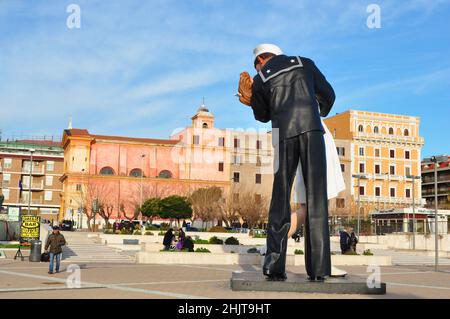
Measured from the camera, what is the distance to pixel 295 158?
33.8ft

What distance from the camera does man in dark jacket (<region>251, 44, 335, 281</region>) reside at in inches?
394

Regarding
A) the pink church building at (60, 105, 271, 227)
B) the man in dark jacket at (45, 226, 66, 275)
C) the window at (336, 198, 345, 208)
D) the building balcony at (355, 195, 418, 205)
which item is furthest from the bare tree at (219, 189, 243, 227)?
the man in dark jacket at (45, 226, 66, 275)

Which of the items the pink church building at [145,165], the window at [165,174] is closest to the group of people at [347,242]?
the pink church building at [145,165]

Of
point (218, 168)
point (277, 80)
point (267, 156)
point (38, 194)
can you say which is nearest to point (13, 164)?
point (38, 194)

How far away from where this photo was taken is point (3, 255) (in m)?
22.5

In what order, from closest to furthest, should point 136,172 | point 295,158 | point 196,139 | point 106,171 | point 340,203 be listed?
point 295,158, point 340,203, point 106,171, point 136,172, point 196,139

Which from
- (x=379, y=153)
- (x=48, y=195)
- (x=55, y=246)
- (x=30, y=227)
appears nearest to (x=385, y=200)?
(x=379, y=153)

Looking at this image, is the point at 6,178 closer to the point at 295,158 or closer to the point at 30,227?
the point at 30,227

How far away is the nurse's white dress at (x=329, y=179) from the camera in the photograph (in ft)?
35.2

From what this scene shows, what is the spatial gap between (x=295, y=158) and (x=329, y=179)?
1117 mm

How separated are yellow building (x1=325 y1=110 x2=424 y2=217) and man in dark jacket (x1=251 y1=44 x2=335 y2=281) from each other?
224 feet

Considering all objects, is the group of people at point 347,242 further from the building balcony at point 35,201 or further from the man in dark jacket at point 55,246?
the building balcony at point 35,201
